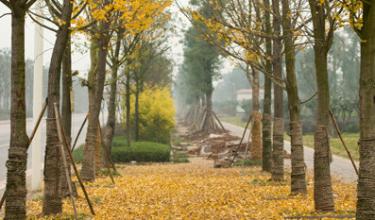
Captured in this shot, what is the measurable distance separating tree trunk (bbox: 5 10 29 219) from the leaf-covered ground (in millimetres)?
1530

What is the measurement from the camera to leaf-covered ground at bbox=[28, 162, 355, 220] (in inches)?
347

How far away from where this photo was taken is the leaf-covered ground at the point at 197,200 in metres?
8.81

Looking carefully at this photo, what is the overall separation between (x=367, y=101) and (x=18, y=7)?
416 cm

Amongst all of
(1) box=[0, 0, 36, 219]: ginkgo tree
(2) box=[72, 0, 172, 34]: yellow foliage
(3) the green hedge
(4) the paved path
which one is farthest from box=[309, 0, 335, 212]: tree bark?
(3) the green hedge

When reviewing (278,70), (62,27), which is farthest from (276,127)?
(62,27)

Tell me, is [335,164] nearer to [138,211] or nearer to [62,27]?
[138,211]

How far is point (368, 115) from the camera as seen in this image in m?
6.45

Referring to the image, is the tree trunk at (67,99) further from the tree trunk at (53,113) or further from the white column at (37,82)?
the white column at (37,82)

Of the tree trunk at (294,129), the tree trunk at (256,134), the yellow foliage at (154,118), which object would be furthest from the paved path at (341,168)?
the yellow foliage at (154,118)

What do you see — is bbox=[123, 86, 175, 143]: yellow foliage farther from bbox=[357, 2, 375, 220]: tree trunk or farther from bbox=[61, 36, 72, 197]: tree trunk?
bbox=[357, 2, 375, 220]: tree trunk

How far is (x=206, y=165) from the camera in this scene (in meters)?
20.8

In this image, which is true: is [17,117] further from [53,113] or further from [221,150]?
[221,150]

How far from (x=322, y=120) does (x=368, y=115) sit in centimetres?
203

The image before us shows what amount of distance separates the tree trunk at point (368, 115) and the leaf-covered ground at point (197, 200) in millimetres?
1957
